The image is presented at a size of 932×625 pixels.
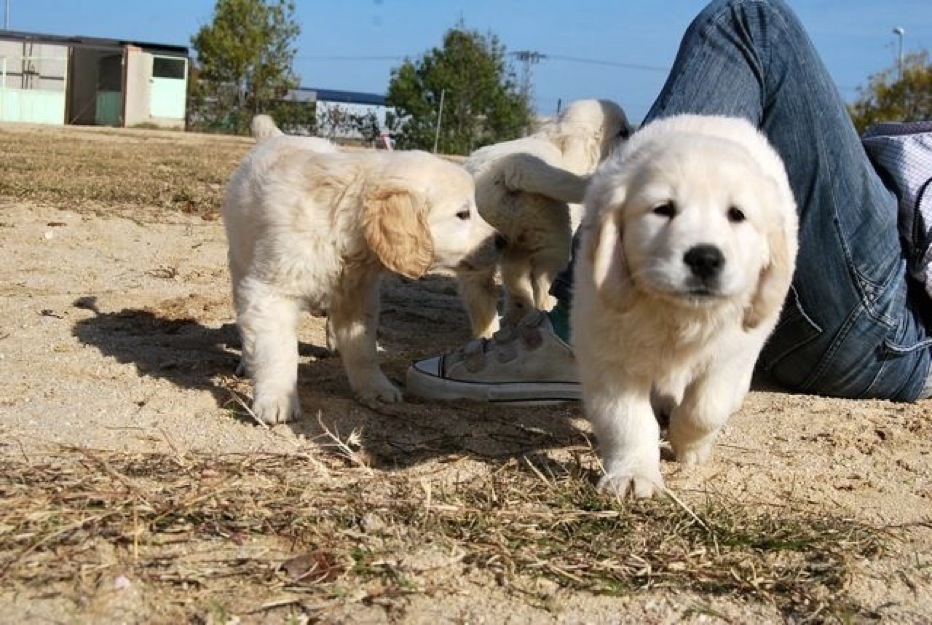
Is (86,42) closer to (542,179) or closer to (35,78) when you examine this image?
(35,78)

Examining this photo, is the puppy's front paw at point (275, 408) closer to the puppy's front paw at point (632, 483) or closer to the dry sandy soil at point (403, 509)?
the dry sandy soil at point (403, 509)

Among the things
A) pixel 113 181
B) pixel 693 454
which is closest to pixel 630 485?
pixel 693 454

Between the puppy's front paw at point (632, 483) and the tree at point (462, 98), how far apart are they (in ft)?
100

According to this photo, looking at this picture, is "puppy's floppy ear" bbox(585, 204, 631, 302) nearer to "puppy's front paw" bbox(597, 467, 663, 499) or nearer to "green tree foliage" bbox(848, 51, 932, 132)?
"puppy's front paw" bbox(597, 467, 663, 499)

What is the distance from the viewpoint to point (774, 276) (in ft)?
9.00

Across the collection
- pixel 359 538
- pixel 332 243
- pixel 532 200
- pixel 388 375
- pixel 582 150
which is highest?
pixel 582 150

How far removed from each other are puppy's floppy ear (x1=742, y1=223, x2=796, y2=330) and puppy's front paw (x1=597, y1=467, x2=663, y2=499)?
20.5 inches

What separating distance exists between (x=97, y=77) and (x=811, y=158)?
41811 mm

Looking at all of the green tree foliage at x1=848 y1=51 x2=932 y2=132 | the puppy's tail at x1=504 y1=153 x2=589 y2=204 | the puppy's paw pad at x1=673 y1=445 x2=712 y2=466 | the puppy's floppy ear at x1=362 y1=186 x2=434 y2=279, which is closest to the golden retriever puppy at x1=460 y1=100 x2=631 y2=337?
the puppy's tail at x1=504 y1=153 x2=589 y2=204

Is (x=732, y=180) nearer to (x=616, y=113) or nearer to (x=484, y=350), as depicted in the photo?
(x=484, y=350)

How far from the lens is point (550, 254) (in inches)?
208

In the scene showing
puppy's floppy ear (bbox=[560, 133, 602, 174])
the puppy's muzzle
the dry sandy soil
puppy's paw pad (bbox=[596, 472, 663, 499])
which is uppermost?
puppy's floppy ear (bbox=[560, 133, 602, 174])

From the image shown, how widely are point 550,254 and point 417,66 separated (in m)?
30.9

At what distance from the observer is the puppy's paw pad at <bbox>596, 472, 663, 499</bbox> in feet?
9.32
